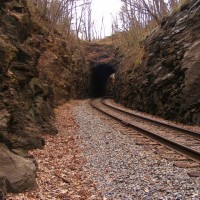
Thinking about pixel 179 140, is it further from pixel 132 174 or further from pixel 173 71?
pixel 173 71

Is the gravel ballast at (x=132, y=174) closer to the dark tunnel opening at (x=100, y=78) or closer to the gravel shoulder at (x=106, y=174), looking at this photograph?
the gravel shoulder at (x=106, y=174)

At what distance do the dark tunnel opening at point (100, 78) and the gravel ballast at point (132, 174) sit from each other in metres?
41.4

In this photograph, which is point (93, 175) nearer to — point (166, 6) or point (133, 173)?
point (133, 173)

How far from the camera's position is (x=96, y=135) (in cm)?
1122

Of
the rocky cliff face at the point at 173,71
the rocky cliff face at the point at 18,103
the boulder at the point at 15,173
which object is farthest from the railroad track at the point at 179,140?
the rocky cliff face at the point at 18,103

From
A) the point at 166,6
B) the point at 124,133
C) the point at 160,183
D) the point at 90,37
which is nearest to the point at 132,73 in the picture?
the point at 166,6

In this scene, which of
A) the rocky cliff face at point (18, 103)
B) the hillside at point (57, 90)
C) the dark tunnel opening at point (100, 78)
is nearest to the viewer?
the rocky cliff face at point (18, 103)

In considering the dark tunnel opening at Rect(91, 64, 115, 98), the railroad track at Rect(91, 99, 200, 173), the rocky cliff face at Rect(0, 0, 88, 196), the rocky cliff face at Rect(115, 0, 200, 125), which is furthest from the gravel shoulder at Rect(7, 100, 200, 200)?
the dark tunnel opening at Rect(91, 64, 115, 98)

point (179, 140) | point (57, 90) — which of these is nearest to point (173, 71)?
point (179, 140)

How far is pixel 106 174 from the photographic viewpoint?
635 cm

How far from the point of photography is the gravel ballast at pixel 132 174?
16.7ft

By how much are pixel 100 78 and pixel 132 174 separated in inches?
2053

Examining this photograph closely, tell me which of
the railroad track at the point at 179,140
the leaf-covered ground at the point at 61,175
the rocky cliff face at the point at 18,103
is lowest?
the leaf-covered ground at the point at 61,175

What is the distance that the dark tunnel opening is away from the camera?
5160 centimetres
